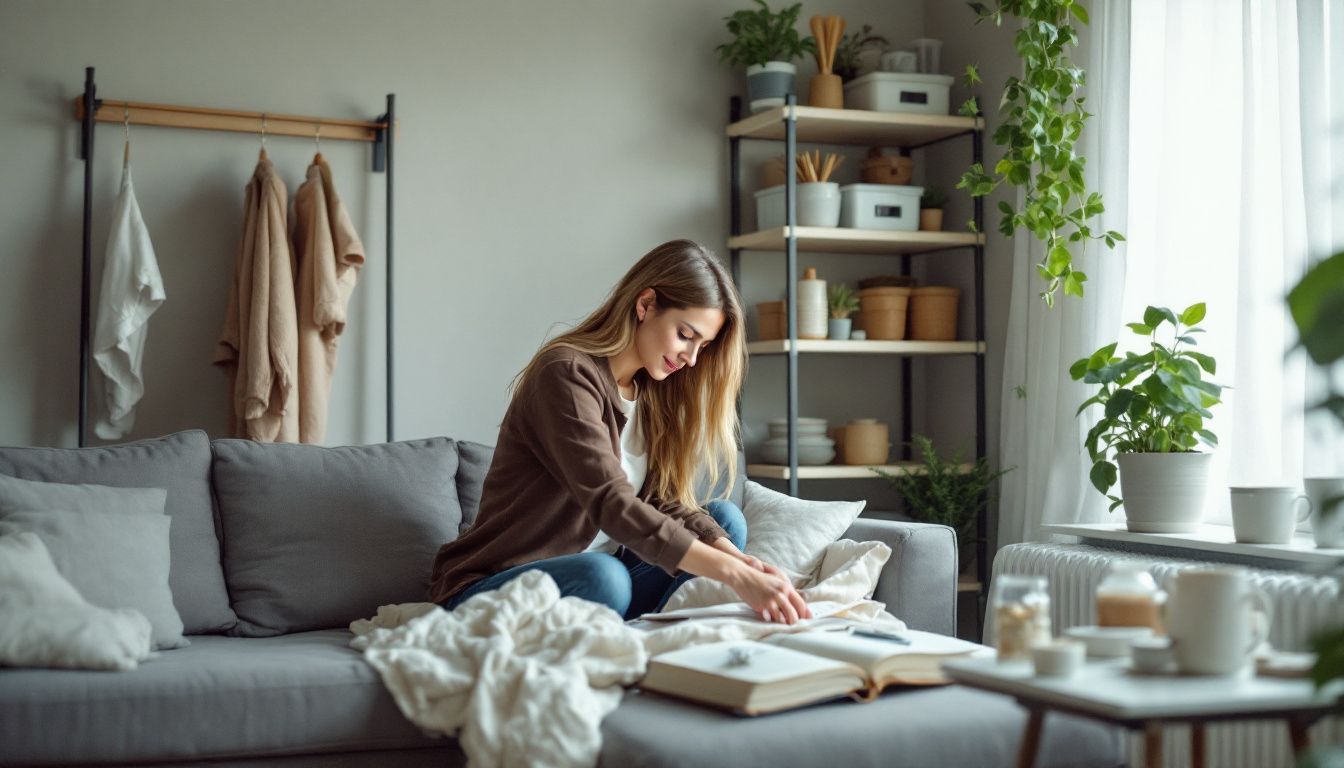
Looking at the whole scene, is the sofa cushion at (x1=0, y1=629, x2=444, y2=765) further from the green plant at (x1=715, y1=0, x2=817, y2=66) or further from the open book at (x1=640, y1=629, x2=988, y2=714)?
the green plant at (x1=715, y1=0, x2=817, y2=66)

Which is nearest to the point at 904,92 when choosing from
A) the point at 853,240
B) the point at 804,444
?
the point at 853,240

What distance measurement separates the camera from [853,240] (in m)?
3.77

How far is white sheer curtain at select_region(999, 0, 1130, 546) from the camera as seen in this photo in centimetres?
322

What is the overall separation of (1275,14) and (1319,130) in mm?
341

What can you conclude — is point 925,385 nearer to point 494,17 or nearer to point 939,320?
point 939,320

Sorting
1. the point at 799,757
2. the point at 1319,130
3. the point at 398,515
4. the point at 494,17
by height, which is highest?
the point at 494,17

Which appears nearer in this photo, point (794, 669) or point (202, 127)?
point (794, 669)

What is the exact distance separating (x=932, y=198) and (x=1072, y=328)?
2.52 feet

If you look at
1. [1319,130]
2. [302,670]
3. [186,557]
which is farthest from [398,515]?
[1319,130]

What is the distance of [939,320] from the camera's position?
12.7ft

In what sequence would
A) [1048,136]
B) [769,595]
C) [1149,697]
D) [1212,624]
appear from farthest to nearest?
[1048,136]
[769,595]
[1212,624]
[1149,697]

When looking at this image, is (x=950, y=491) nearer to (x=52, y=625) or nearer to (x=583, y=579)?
(x=583, y=579)

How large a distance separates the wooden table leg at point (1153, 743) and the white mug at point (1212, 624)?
11 centimetres

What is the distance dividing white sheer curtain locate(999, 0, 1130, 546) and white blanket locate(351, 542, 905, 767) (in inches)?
46.7
